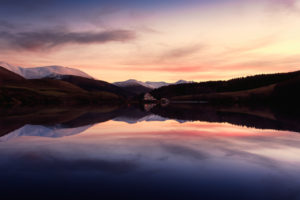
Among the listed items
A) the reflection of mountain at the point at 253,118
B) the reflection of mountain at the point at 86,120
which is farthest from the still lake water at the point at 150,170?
the reflection of mountain at the point at 253,118

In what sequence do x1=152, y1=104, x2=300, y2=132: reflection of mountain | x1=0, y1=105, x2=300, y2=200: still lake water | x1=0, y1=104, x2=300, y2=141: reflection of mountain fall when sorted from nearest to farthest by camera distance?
x1=0, y1=105, x2=300, y2=200: still lake water → x1=0, y1=104, x2=300, y2=141: reflection of mountain → x1=152, y1=104, x2=300, y2=132: reflection of mountain

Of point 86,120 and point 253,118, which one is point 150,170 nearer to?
point 86,120

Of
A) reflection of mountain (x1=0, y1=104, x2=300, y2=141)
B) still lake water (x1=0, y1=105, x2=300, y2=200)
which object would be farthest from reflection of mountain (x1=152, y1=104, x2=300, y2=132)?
still lake water (x1=0, y1=105, x2=300, y2=200)

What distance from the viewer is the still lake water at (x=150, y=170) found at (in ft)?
28.5

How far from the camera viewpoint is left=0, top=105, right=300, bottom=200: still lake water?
870cm

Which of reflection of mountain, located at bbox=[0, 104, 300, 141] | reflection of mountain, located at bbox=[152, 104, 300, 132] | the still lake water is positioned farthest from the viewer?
reflection of mountain, located at bbox=[152, 104, 300, 132]

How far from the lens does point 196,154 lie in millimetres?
14938

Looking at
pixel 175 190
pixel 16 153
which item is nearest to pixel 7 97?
pixel 16 153

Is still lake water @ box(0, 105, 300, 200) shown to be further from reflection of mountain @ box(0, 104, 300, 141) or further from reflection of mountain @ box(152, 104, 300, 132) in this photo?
reflection of mountain @ box(152, 104, 300, 132)

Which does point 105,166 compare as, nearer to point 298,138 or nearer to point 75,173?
point 75,173

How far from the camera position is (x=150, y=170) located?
1143 cm

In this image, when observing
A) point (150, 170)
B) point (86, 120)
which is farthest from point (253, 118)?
point (150, 170)

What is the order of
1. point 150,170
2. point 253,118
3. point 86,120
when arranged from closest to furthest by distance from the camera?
1. point 150,170
2. point 86,120
3. point 253,118

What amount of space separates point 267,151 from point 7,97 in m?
168
